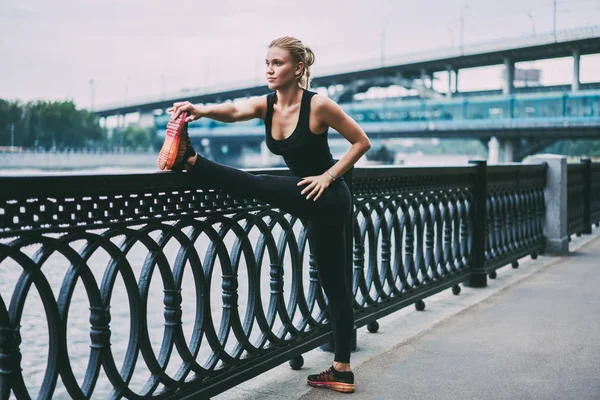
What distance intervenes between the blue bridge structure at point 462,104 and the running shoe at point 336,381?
159ft

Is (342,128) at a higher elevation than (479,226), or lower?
higher

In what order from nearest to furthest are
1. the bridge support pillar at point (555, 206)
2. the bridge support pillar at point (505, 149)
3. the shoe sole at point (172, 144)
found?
1. the shoe sole at point (172, 144)
2. the bridge support pillar at point (555, 206)
3. the bridge support pillar at point (505, 149)

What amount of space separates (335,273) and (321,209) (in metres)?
0.40

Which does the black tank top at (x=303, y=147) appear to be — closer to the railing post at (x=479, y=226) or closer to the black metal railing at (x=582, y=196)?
the railing post at (x=479, y=226)

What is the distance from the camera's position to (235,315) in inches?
138

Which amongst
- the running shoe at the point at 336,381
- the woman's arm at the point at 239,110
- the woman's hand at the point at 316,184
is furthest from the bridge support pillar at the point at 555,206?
the woman's arm at the point at 239,110

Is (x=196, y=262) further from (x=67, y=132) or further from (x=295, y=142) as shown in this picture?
(x=67, y=132)

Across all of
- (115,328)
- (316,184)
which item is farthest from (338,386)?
(115,328)

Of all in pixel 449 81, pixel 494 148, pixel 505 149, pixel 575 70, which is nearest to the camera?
pixel 505 149

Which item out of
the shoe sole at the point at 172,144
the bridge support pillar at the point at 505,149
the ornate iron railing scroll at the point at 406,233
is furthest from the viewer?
the bridge support pillar at the point at 505,149

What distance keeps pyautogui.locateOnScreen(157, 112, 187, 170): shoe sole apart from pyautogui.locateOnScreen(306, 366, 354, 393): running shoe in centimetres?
140

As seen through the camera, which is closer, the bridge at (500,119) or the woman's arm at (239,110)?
the woman's arm at (239,110)

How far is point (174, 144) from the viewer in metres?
2.92

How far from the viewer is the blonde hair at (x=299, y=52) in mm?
3164
